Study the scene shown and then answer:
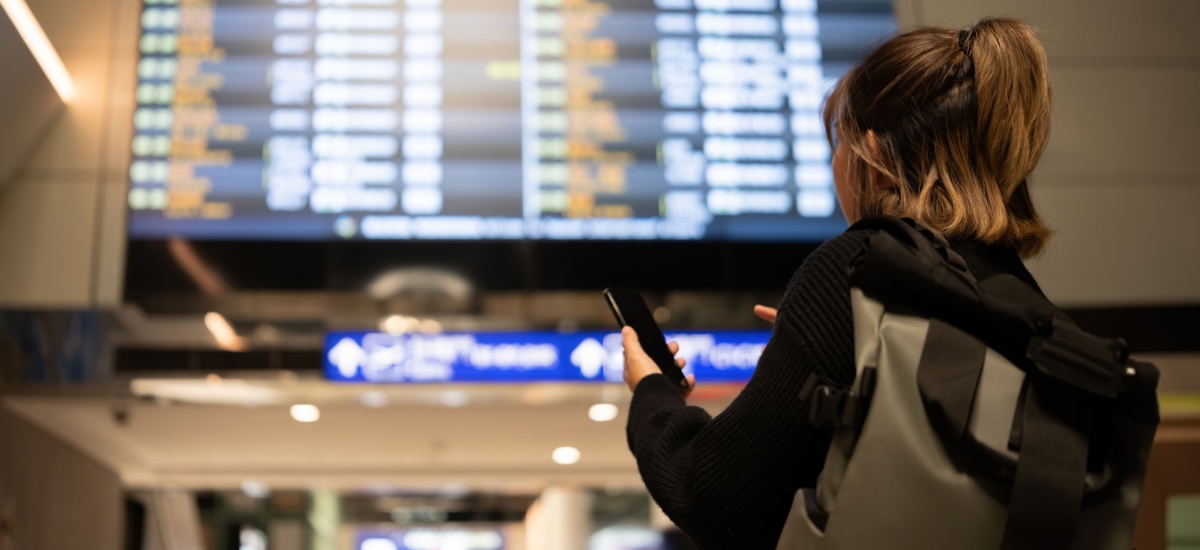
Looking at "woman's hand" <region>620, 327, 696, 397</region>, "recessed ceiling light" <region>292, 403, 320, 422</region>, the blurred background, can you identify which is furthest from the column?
"woman's hand" <region>620, 327, 696, 397</region>

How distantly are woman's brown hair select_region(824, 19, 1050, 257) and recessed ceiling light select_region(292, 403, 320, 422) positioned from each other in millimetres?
2737

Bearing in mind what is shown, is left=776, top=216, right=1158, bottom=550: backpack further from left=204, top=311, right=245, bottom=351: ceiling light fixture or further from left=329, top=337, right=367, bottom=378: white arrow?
left=204, top=311, right=245, bottom=351: ceiling light fixture

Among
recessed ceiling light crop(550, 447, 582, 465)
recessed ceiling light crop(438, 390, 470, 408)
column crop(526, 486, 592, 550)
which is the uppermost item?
recessed ceiling light crop(438, 390, 470, 408)

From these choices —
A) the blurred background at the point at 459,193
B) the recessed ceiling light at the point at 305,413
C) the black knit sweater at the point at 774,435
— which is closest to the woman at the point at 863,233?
the black knit sweater at the point at 774,435

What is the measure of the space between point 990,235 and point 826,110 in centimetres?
27

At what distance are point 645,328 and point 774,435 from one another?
17.1 inches

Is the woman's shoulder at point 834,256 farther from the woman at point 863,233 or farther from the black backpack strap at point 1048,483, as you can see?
the black backpack strap at point 1048,483

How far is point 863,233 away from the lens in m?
1.03

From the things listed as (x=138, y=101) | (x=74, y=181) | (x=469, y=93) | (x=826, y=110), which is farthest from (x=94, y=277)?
(x=826, y=110)

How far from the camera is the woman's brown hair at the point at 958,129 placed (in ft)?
3.67

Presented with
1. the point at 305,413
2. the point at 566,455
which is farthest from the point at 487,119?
the point at 566,455

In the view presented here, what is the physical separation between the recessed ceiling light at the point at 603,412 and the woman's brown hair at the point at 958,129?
7.78 ft

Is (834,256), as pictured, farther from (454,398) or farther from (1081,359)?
(454,398)

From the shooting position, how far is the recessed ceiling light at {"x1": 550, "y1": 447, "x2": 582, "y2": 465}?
14.6ft
